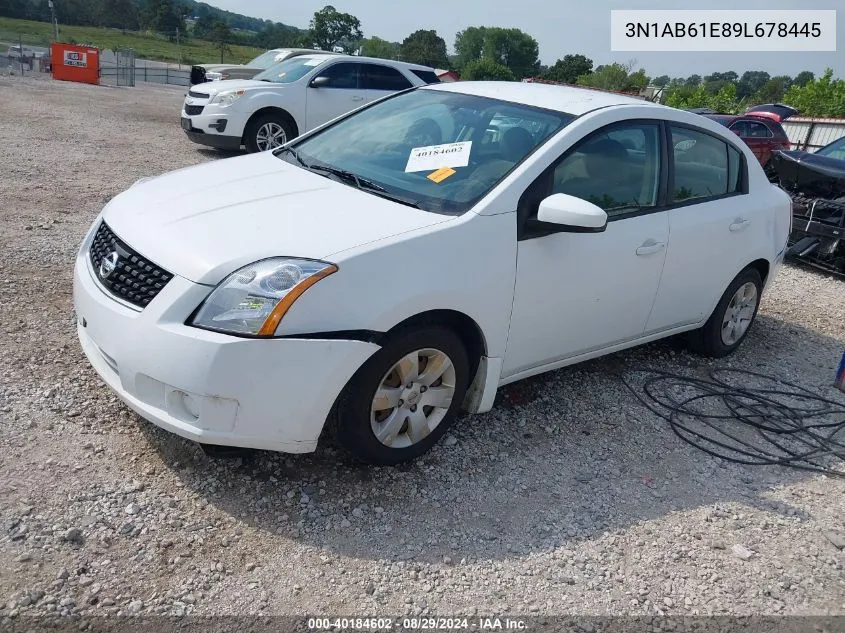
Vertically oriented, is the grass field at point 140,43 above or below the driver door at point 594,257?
above

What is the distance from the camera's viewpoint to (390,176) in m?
3.74

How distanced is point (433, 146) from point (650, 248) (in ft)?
4.38

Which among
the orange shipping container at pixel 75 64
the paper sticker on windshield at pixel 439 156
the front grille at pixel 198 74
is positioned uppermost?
the orange shipping container at pixel 75 64

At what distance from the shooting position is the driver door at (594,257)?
355 cm

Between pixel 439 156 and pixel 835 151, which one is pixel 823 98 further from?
pixel 439 156

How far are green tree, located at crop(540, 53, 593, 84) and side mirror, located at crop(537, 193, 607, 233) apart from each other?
60.7 m

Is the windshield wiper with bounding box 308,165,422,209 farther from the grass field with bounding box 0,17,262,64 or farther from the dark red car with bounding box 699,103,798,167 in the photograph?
the grass field with bounding box 0,17,262,64

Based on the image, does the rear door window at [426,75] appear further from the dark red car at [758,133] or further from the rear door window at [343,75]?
the dark red car at [758,133]

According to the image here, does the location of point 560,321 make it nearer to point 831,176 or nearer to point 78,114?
point 831,176

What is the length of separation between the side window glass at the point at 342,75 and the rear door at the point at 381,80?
21 cm

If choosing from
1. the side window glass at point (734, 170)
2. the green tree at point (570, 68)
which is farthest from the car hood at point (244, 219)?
the green tree at point (570, 68)

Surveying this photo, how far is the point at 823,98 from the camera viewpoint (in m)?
34.9

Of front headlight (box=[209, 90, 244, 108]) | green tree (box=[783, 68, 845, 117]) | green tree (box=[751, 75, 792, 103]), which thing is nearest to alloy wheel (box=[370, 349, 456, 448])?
front headlight (box=[209, 90, 244, 108])

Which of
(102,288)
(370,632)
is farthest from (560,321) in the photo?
(102,288)
